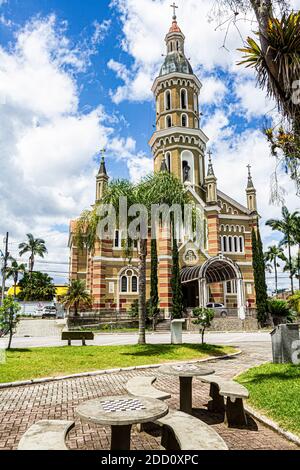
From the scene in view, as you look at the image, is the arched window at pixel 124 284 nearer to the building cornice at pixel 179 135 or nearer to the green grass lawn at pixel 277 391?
the building cornice at pixel 179 135

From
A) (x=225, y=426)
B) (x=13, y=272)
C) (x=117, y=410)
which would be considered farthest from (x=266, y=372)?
(x=13, y=272)

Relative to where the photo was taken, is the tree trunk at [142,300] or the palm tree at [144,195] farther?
the palm tree at [144,195]

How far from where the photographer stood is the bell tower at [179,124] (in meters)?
40.0

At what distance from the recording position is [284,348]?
11156 mm

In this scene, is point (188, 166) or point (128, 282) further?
point (188, 166)

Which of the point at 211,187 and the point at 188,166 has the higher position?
the point at 188,166

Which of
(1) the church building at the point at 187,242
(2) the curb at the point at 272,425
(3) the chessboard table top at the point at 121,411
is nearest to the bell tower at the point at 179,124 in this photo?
(1) the church building at the point at 187,242

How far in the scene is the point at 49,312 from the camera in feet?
151

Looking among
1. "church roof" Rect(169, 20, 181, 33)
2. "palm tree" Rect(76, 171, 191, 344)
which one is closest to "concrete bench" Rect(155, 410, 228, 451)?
"palm tree" Rect(76, 171, 191, 344)

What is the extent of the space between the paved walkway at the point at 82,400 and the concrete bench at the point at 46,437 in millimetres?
861

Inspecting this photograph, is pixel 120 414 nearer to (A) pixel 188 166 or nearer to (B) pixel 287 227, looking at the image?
(A) pixel 188 166

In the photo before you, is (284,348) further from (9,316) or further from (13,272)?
(13,272)

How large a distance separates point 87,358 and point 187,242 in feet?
82.3

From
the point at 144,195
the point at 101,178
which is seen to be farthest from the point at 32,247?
the point at 144,195
